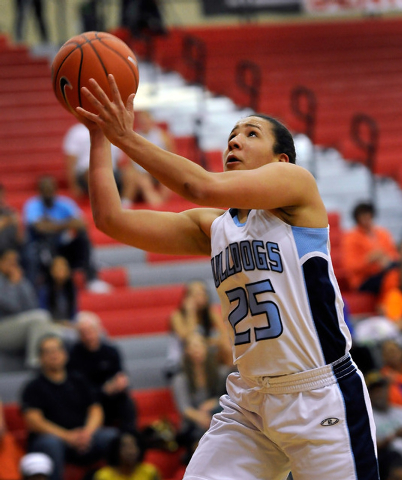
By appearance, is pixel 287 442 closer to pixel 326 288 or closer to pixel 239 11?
pixel 326 288

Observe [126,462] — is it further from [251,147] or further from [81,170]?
[81,170]

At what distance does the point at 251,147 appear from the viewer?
325 cm

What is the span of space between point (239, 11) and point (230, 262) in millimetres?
14779

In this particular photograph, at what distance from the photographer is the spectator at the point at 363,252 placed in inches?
368

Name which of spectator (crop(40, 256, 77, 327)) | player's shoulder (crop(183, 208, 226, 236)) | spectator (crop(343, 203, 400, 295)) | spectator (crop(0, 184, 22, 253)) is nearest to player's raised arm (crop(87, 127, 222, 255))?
player's shoulder (crop(183, 208, 226, 236))

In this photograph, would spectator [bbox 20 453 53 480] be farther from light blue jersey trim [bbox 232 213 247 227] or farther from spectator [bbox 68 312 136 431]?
light blue jersey trim [bbox 232 213 247 227]

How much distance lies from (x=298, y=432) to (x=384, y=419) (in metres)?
4.19

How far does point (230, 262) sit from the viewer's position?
324 cm

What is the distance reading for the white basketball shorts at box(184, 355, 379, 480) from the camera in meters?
3.07

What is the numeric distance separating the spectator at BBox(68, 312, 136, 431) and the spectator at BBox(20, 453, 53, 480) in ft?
3.33

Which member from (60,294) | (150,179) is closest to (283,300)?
(60,294)

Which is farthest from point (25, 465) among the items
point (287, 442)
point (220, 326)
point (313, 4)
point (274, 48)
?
point (313, 4)

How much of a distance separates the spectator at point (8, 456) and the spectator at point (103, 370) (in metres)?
0.80

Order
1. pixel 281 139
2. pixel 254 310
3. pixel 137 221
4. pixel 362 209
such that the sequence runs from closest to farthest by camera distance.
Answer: pixel 254 310
pixel 281 139
pixel 137 221
pixel 362 209
